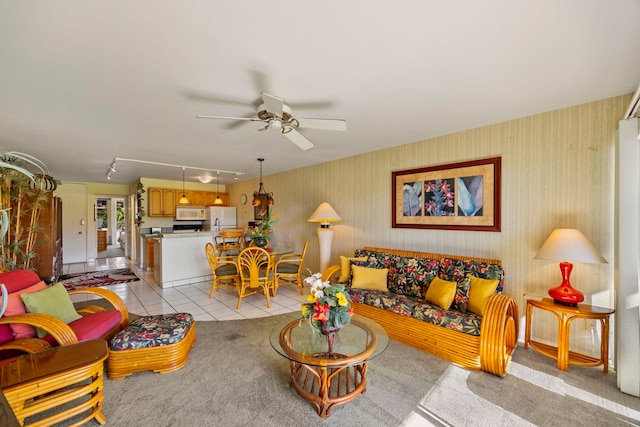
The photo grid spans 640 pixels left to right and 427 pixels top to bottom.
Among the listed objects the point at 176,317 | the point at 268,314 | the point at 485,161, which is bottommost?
the point at 268,314

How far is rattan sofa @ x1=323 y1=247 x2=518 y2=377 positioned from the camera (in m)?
2.19

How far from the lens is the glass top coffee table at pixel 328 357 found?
1763 mm

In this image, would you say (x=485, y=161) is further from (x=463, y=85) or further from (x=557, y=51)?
(x=557, y=51)

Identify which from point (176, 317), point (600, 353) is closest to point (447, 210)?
point (600, 353)

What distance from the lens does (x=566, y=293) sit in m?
2.25

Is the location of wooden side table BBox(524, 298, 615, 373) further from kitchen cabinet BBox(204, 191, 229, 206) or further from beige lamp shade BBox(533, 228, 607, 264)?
kitchen cabinet BBox(204, 191, 229, 206)

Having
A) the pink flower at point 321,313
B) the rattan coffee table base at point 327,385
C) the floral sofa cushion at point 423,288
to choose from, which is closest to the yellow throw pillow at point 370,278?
the floral sofa cushion at point 423,288

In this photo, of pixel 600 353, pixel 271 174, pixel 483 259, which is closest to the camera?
pixel 600 353

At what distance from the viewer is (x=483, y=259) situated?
2904 mm

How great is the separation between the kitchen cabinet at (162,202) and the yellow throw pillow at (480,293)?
7.19 meters

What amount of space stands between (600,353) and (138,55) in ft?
14.3

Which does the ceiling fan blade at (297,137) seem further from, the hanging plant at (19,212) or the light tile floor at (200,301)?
the hanging plant at (19,212)

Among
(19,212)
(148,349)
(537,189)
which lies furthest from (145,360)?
(537,189)

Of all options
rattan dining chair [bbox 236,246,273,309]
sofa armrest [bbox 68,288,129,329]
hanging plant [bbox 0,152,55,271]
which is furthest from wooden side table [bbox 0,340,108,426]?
hanging plant [bbox 0,152,55,271]
